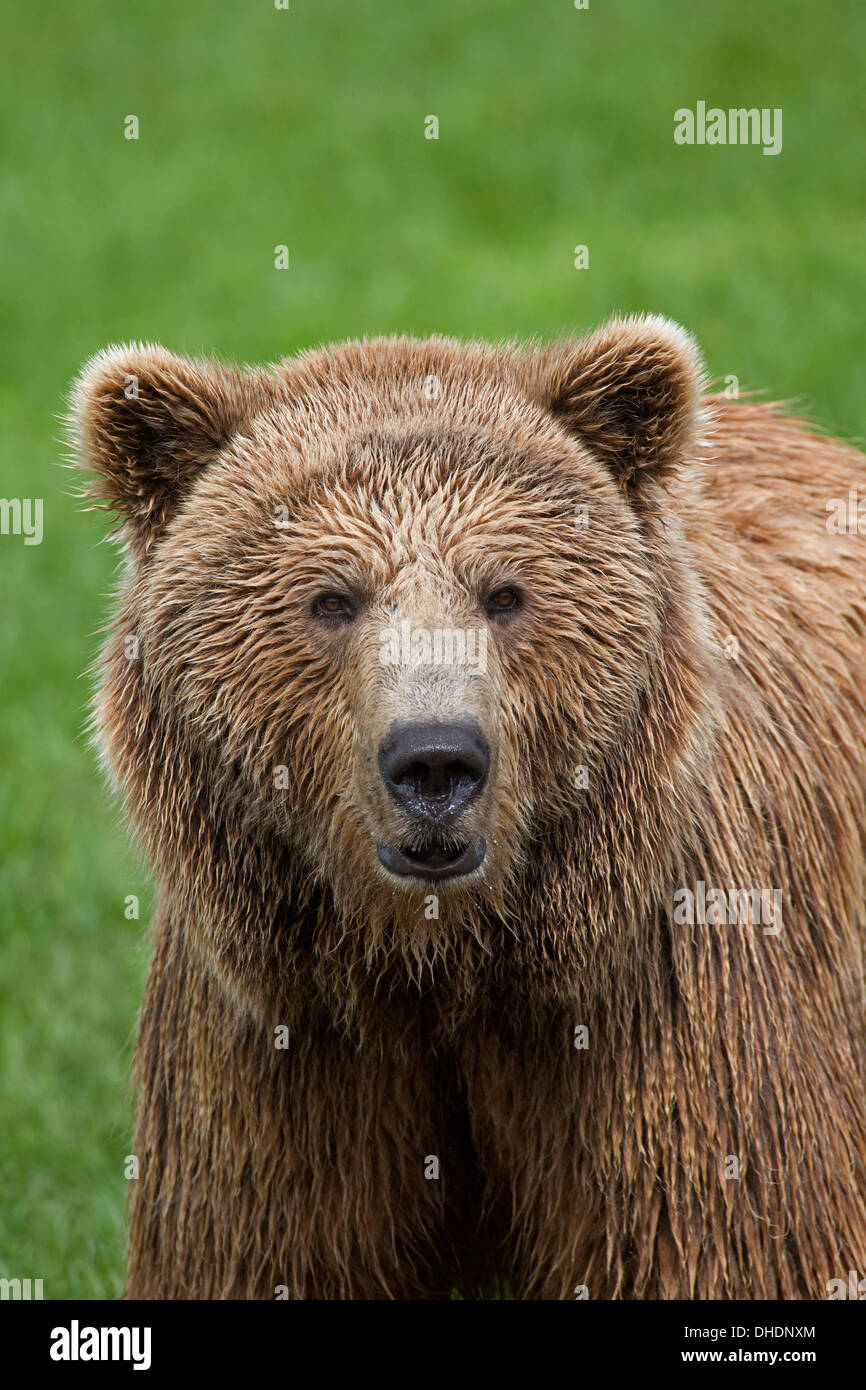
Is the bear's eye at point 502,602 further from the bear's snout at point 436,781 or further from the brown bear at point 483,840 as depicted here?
the bear's snout at point 436,781

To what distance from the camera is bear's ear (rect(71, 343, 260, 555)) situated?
450cm

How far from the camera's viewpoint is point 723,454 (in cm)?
570

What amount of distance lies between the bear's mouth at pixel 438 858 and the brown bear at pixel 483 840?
0.01 m

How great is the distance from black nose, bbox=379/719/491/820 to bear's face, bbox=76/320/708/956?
7 centimetres

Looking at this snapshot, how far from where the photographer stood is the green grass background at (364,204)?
1223 centimetres

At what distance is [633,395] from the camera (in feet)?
14.8

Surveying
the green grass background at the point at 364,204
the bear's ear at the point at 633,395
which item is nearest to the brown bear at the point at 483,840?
the bear's ear at the point at 633,395

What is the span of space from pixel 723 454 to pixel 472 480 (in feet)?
5.08

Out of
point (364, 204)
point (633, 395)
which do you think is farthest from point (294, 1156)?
point (364, 204)

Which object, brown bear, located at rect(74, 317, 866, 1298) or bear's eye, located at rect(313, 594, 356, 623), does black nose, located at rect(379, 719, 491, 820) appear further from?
bear's eye, located at rect(313, 594, 356, 623)

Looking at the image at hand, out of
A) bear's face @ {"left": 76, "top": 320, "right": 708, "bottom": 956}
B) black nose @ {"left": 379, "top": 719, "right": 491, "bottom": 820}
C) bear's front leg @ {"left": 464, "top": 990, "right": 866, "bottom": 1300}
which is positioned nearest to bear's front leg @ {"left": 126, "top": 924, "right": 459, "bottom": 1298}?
bear's front leg @ {"left": 464, "top": 990, "right": 866, "bottom": 1300}
